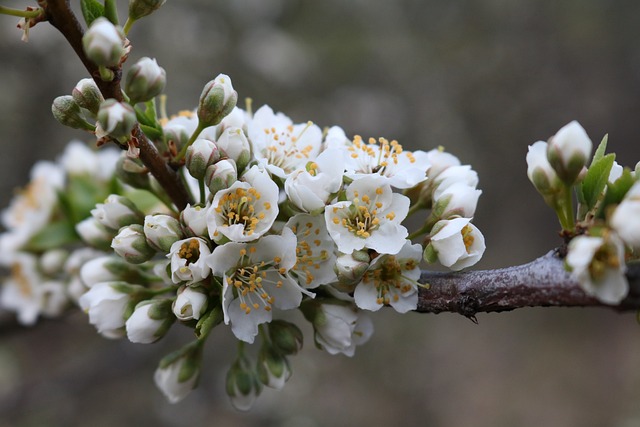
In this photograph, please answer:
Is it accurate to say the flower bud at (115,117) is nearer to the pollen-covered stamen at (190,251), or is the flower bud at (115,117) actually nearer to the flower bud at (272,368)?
the pollen-covered stamen at (190,251)

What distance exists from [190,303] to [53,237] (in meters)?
1.46

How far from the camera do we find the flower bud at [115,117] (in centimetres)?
140

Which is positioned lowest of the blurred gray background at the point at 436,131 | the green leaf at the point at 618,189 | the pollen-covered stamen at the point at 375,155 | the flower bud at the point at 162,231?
the blurred gray background at the point at 436,131

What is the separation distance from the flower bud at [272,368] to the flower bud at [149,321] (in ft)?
1.21

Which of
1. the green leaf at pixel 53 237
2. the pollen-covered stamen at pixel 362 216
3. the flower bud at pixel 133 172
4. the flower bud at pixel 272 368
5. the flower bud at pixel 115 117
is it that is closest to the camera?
the flower bud at pixel 115 117

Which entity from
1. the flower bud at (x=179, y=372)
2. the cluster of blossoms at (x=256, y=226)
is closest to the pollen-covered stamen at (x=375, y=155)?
the cluster of blossoms at (x=256, y=226)

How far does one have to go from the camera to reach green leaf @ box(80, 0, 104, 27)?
58.5 inches

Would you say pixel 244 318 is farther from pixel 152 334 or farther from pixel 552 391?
pixel 552 391

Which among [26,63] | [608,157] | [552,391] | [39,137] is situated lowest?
[552,391]

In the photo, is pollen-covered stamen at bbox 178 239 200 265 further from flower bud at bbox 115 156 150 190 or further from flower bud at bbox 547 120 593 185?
flower bud at bbox 547 120 593 185

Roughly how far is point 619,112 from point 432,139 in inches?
111

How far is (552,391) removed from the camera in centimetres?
739

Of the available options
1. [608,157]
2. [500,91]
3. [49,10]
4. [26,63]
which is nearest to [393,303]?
[608,157]

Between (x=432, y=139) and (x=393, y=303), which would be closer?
(x=393, y=303)
